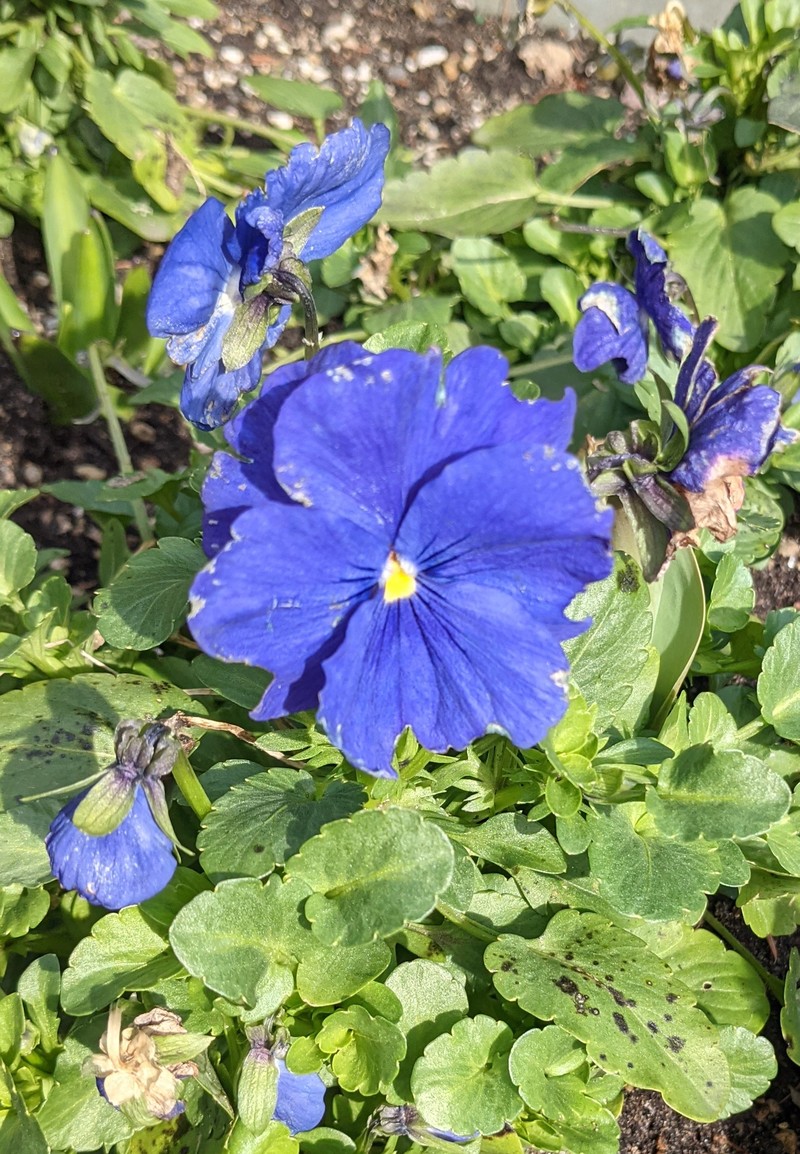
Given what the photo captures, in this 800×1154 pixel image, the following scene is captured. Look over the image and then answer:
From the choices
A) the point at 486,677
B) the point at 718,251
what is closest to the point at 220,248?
the point at 486,677

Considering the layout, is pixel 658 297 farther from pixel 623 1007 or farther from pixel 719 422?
pixel 623 1007

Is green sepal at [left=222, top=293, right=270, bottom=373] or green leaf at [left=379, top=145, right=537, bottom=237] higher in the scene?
green sepal at [left=222, top=293, right=270, bottom=373]

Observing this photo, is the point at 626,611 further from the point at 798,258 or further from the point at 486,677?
the point at 798,258

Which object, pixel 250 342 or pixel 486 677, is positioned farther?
pixel 250 342

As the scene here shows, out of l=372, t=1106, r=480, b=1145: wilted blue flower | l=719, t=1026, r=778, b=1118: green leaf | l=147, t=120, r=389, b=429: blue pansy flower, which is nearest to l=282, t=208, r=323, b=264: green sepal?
l=147, t=120, r=389, b=429: blue pansy flower

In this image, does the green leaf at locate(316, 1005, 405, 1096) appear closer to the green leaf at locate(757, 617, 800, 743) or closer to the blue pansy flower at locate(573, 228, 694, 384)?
the green leaf at locate(757, 617, 800, 743)

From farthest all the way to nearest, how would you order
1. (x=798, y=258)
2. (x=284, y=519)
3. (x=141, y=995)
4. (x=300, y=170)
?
1. (x=798, y=258)
2. (x=141, y=995)
3. (x=300, y=170)
4. (x=284, y=519)

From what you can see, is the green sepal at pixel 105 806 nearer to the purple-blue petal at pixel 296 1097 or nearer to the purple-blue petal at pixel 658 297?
the purple-blue petal at pixel 296 1097

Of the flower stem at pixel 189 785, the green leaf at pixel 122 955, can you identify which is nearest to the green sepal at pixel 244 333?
the flower stem at pixel 189 785

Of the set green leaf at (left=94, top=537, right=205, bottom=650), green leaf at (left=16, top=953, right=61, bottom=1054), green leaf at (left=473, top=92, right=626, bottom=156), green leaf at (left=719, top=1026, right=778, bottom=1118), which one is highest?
green leaf at (left=473, top=92, right=626, bottom=156)
